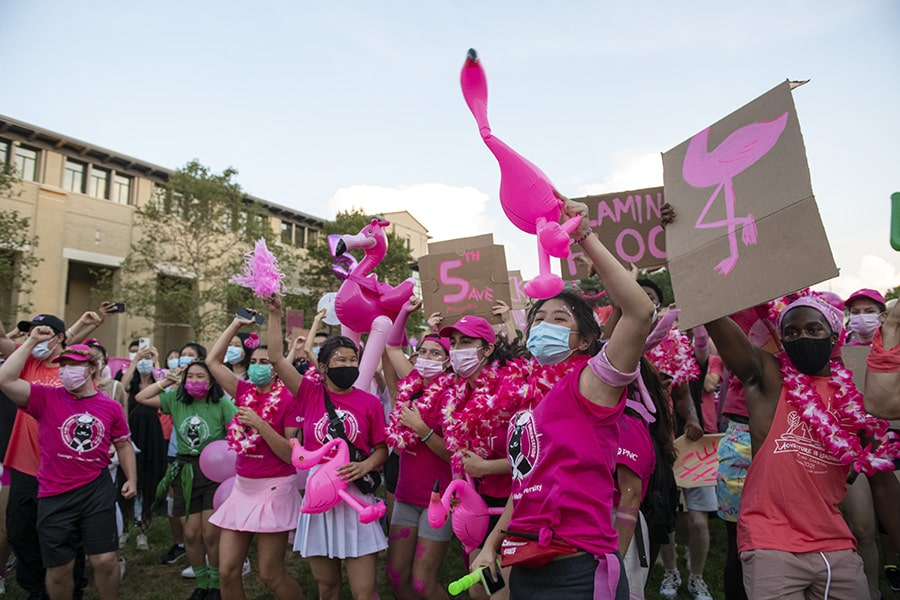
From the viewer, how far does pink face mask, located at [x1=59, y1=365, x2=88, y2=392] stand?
4512 millimetres

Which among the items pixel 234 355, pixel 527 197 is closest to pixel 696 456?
pixel 527 197

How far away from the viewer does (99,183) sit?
90.9 feet

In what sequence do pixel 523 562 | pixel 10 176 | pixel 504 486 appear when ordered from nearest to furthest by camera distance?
pixel 523 562 → pixel 504 486 → pixel 10 176

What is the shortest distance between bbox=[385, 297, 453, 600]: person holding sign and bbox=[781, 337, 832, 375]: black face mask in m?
2.11

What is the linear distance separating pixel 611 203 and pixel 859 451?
6.87 feet

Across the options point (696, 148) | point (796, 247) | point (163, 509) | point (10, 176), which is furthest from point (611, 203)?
point (10, 176)

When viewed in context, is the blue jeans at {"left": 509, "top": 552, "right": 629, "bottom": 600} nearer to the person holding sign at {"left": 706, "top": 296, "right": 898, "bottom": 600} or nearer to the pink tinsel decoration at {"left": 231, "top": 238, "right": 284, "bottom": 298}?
the person holding sign at {"left": 706, "top": 296, "right": 898, "bottom": 600}

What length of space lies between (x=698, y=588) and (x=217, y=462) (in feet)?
13.2

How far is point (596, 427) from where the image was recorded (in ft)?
7.11

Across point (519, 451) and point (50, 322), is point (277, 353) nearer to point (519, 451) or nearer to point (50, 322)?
point (50, 322)

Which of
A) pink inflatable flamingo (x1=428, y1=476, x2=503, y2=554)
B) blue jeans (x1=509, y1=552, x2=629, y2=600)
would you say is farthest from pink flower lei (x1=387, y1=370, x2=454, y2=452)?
blue jeans (x1=509, y1=552, x2=629, y2=600)

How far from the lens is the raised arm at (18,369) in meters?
4.28

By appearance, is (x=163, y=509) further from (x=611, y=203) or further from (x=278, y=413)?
(x=611, y=203)

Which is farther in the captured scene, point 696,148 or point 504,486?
point 504,486
